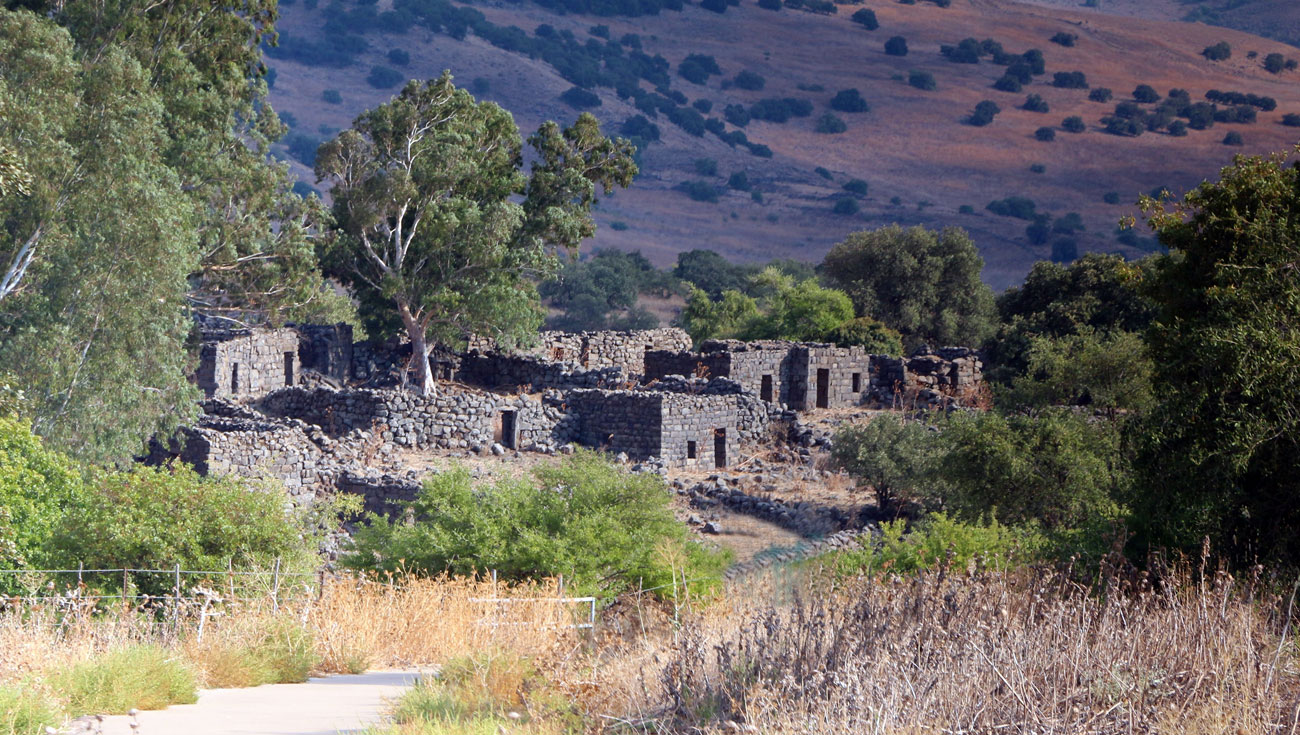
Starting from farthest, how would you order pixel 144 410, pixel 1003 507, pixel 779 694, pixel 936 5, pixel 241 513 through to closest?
pixel 936 5 → pixel 144 410 → pixel 1003 507 → pixel 241 513 → pixel 779 694

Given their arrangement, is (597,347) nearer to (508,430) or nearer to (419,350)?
(419,350)

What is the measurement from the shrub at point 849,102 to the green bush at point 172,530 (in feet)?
425

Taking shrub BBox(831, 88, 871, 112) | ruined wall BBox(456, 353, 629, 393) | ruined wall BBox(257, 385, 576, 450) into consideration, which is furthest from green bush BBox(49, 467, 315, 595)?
shrub BBox(831, 88, 871, 112)

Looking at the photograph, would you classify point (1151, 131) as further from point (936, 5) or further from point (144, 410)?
point (144, 410)

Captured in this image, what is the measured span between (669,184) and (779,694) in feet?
393

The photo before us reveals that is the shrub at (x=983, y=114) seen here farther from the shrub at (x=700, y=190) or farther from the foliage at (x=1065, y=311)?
the foliage at (x=1065, y=311)

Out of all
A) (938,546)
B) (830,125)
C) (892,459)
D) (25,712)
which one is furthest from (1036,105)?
(25,712)

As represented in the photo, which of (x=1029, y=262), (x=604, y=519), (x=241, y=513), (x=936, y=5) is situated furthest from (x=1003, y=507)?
(x=936, y=5)

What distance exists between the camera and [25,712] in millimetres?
6430

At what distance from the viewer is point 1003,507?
19406mm

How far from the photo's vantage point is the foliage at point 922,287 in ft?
150

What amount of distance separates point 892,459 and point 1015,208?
9112 centimetres

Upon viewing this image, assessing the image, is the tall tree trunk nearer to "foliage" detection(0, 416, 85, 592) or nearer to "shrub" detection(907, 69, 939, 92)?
"foliage" detection(0, 416, 85, 592)

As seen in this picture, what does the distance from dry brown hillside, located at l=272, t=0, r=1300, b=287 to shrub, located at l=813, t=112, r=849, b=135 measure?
85 centimetres
